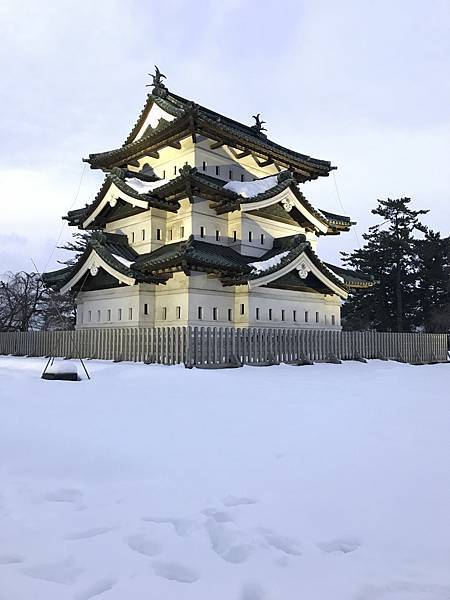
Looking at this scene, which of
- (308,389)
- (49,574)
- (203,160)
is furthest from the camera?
(203,160)

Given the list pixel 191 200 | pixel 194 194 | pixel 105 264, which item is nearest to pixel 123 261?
pixel 105 264

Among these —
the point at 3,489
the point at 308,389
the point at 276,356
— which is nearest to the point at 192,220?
the point at 276,356

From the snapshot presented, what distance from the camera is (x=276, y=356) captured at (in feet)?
54.1

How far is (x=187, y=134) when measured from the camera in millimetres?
20344

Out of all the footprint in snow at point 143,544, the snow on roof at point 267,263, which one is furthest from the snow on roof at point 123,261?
the footprint in snow at point 143,544

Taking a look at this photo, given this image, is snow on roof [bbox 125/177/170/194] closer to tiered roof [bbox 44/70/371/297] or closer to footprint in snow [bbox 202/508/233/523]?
tiered roof [bbox 44/70/371/297]

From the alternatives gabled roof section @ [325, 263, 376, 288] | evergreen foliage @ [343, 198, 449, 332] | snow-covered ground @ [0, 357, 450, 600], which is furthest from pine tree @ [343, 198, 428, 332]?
snow-covered ground @ [0, 357, 450, 600]

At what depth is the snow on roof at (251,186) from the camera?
20.8 m

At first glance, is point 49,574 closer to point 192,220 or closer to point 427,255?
point 192,220

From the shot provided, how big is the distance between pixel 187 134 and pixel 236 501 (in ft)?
62.8

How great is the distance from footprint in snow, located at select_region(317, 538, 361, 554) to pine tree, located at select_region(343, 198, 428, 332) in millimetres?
38272

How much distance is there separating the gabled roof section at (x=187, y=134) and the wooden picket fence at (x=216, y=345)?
31.9 ft

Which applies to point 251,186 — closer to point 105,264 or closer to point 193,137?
point 193,137

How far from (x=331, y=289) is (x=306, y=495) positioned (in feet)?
62.8
